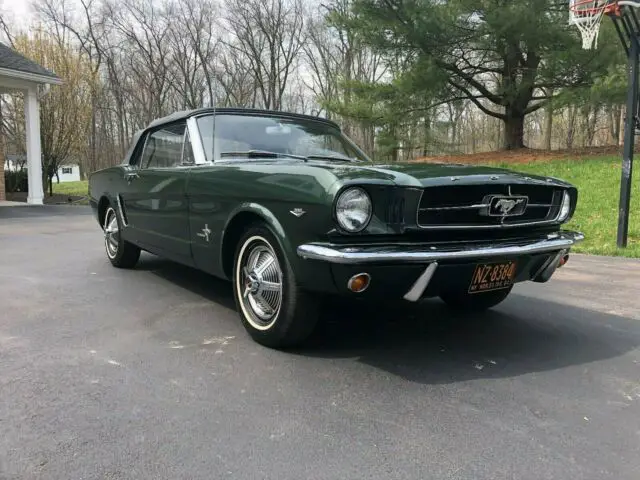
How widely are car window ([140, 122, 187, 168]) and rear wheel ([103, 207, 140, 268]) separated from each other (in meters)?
0.85

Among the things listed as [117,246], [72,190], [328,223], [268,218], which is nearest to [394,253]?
[328,223]

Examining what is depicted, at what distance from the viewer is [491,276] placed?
3.18 metres

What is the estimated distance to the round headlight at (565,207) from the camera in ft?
12.2

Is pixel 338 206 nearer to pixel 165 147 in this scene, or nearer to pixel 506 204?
pixel 506 204

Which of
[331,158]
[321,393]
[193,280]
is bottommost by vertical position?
[321,393]

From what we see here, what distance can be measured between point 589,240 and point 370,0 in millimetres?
10921

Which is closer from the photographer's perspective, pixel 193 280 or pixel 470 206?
pixel 470 206

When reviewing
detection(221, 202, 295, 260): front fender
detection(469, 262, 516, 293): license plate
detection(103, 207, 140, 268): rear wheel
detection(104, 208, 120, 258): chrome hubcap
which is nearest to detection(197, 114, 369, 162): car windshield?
detection(221, 202, 295, 260): front fender

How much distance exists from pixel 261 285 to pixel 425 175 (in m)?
1.21

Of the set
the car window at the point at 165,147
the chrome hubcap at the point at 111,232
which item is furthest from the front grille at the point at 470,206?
the chrome hubcap at the point at 111,232

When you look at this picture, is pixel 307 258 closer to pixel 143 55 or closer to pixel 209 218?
pixel 209 218

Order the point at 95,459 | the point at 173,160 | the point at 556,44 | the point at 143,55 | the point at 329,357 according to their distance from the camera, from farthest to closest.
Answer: the point at 143,55
the point at 556,44
the point at 173,160
the point at 329,357
the point at 95,459

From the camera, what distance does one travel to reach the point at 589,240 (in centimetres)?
864

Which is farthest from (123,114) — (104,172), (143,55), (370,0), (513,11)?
(104,172)
